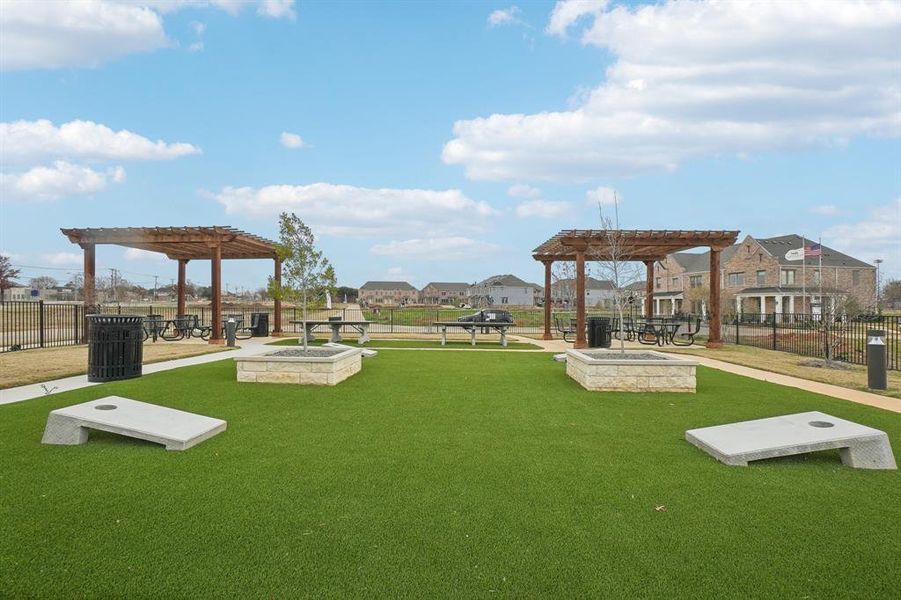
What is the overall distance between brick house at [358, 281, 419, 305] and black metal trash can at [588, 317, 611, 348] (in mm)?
98687

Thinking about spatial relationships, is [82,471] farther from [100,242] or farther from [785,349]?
[785,349]

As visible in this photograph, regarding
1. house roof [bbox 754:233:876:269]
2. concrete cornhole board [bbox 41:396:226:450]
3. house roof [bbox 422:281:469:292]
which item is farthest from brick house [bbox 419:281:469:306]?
concrete cornhole board [bbox 41:396:226:450]

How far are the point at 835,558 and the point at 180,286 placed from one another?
25482 mm

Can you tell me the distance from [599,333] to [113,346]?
43.3 feet

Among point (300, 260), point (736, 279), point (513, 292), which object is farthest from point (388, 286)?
point (300, 260)

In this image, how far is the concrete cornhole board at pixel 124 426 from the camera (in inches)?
201

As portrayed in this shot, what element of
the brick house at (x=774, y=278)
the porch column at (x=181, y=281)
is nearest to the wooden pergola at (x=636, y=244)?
A: the porch column at (x=181, y=281)

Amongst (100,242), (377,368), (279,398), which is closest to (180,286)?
(100,242)

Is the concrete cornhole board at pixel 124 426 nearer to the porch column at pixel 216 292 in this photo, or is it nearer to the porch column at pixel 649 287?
the porch column at pixel 216 292

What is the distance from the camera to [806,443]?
186 inches

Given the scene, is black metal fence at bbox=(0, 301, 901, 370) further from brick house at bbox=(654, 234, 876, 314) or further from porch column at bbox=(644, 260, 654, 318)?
brick house at bbox=(654, 234, 876, 314)

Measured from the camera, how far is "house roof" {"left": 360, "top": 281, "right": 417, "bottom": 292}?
120 meters

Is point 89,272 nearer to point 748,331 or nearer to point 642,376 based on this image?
point 642,376

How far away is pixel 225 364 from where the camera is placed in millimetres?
11922
